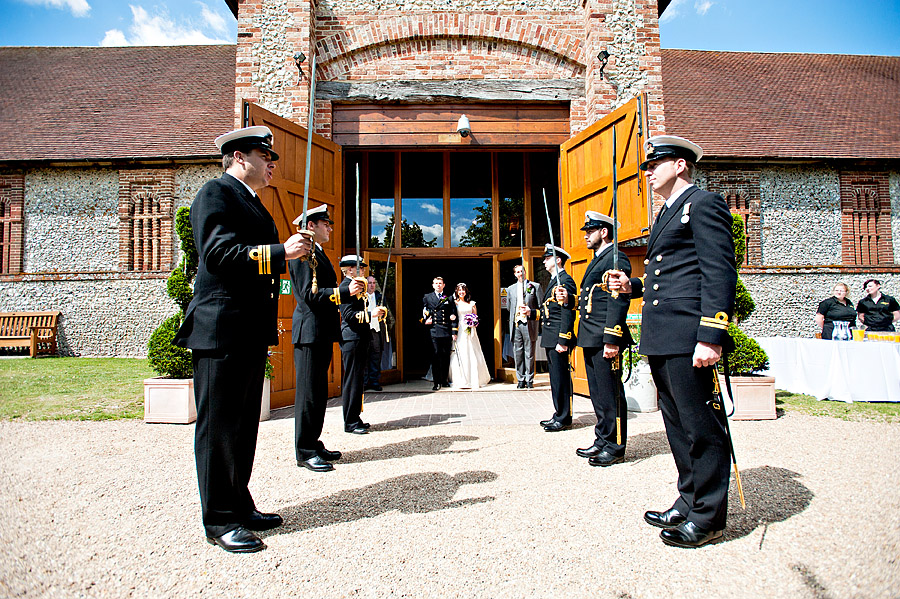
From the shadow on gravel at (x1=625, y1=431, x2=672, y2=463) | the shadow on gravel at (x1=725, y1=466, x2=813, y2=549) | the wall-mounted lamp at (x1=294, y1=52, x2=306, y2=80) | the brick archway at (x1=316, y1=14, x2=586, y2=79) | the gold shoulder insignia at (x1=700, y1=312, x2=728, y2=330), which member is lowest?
the shadow on gravel at (x1=625, y1=431, x2=672, y2=463)

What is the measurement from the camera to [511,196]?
10.6m

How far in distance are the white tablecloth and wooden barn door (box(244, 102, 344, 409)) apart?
6.89 meters

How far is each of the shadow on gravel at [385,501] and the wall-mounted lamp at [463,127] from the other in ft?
19.3

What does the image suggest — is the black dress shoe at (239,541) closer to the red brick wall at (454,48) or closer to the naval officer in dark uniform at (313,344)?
the naval officer in dark uniform at (313,344)

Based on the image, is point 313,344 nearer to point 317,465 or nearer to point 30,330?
point 317,465

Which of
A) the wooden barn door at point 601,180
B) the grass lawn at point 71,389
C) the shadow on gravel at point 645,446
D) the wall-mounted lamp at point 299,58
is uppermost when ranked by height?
the wall-mounted lamp at point 299,58

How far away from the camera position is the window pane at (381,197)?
10.4 metres

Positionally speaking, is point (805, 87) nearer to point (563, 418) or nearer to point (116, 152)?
point (563, 418)

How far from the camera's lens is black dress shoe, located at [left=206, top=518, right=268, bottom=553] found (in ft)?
8.29

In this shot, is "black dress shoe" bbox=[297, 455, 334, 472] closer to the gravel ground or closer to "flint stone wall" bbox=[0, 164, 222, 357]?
the gravel ground

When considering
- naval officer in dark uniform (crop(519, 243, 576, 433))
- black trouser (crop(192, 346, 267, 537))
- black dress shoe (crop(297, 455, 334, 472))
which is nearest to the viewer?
black trouser (crop(192, 346, 267, 537))

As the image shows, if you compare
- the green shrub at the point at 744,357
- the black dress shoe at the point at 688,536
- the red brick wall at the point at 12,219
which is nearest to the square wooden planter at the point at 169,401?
the black dress shoe at the point at 688,536

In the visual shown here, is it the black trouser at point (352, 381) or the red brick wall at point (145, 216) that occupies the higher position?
the red brick wall at point (145, 216)

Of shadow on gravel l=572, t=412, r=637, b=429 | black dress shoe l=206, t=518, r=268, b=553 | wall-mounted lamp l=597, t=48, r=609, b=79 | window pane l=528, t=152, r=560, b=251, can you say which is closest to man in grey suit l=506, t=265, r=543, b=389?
window pane l=528, t=152, r=560, b=251
